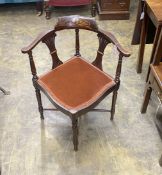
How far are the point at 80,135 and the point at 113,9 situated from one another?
5.82 feet

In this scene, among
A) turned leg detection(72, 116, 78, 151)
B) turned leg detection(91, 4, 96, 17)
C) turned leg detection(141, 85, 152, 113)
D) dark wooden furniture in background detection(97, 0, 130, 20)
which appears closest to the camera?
turned leg detection(72, 116, 78, 151)

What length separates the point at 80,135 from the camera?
1.96m

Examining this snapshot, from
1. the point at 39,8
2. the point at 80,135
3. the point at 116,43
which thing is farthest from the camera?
the point at 39,8

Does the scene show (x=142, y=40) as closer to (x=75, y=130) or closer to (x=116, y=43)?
(x=116, y=43)

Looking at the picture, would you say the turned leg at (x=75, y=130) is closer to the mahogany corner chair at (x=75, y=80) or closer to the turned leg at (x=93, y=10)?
the mahogany corner chair at (x=75, y=80)

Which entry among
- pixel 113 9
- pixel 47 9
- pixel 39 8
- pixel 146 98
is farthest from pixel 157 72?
pixel 39 8

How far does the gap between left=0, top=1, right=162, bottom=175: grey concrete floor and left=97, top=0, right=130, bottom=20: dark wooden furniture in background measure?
74cm

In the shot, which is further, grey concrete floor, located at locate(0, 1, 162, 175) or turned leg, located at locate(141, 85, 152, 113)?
turned leg, located at locate(141, 85, 152, 113)

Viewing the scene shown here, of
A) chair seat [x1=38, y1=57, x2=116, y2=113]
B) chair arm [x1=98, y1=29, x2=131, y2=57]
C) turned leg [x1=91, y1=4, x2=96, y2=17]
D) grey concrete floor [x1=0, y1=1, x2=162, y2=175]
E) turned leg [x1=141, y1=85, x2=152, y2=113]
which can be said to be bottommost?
grey concrete floor [x1=0, y1=1, x2=162, y2=175]

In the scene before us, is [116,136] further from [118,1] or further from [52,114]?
[118,1]

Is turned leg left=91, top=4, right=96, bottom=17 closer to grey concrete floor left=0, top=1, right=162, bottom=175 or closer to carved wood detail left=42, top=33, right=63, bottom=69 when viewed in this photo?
grey concrete floor left=0, top=1, right=162, bottom=175

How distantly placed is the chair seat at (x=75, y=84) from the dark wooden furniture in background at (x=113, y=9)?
1431mm

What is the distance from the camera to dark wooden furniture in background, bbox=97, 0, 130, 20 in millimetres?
3066

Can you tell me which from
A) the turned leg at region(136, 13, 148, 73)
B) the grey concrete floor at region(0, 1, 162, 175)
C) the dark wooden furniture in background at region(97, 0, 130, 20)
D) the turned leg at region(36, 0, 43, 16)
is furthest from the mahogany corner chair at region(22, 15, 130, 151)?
the turned leg at region(36, 0, 43, 16)
